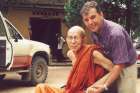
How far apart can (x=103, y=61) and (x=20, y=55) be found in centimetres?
1014

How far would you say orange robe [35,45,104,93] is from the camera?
4.84 metres

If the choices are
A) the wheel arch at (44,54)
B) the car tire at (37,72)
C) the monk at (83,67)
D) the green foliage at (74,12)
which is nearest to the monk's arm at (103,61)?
the monk at (83,67)

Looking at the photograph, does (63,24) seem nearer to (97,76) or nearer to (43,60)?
(43,60)

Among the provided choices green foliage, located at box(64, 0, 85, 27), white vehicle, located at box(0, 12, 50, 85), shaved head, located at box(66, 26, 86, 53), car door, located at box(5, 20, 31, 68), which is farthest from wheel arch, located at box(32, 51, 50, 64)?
shaved head, located at box(66, 26, 86, 53)

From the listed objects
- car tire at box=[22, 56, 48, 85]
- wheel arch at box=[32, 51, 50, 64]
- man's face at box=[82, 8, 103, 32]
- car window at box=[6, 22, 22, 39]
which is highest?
man's face at box=[82, 8, 103, 32]

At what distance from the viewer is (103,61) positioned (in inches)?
188

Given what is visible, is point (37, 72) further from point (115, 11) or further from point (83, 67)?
point (83, 67)

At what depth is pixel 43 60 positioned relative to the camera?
16203 mm

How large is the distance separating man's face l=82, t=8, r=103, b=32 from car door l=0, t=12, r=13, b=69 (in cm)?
932

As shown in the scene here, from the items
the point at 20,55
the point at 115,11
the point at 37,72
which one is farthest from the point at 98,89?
the point at 115,11

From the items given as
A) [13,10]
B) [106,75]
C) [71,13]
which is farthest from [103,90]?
[13,10]

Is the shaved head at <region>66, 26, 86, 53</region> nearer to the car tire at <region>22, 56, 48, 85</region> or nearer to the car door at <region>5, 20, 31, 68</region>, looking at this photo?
the car door at <region>5, 20, 31, 68</region>

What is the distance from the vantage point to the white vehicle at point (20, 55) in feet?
46.2

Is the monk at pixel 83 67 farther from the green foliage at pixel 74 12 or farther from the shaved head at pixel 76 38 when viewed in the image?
the green foliage at pixel 74 12
